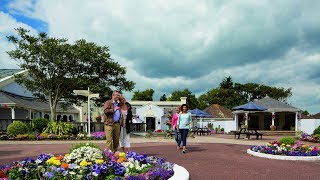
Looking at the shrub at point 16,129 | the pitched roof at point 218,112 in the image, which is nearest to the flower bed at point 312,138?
the shrub at point 16,129

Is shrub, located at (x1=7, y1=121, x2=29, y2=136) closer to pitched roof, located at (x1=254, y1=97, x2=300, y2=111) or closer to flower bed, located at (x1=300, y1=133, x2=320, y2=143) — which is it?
flower bed, located at (x1=300, y1=133, x2=320, y2=143)

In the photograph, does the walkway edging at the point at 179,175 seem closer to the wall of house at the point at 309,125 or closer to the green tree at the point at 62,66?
the green tree at the point at 62,66

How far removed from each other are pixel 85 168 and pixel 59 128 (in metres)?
18.2

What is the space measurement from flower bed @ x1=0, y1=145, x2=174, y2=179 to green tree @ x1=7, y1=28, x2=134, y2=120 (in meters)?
21.1

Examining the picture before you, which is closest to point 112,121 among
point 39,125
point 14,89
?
point 39,125

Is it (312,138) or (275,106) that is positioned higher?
(275,106)

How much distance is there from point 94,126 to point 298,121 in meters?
21.1

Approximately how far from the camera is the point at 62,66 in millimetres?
28453

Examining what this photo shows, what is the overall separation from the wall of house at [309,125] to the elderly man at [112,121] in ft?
88.3

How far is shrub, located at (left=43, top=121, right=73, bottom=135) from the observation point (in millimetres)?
23281

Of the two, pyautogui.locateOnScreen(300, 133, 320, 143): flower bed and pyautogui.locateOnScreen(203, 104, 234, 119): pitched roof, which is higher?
pyautogui.locateOnScreen(203, 104, 234, 119): pitched roof

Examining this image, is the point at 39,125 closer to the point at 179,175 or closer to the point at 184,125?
the point at 184,125

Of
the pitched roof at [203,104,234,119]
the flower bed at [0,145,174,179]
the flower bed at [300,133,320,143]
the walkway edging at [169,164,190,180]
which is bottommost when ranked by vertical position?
the flower bed at [300,133,320,143]

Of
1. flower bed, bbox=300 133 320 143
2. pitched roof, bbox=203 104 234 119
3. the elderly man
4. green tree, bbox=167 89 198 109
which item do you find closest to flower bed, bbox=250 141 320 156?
the elderly man
